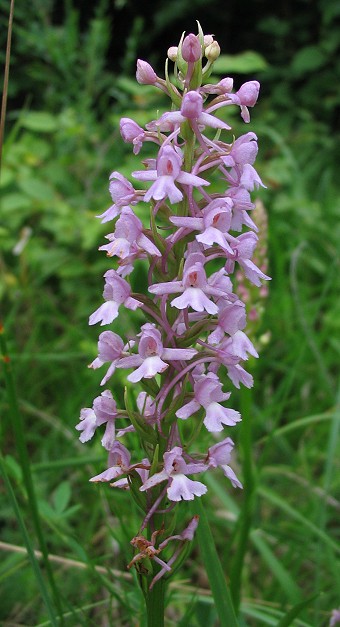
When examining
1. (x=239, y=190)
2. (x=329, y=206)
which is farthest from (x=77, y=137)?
(x=239, y=190)

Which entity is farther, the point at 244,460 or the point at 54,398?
the point at 54,398

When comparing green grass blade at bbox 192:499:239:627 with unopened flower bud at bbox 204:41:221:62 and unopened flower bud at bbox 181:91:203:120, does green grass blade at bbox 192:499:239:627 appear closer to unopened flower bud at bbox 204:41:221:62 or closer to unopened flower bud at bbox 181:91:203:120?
unopened flower bud at bbox 181:91:203:120

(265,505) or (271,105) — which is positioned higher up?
(271,105)

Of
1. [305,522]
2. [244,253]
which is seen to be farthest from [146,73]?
[305,522]

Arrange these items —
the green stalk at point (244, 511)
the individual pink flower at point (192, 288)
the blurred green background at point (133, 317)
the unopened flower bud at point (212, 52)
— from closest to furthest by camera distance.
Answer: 1. the individual pink flower at point (192, 288)
2. the unopened flower bud at point (212, 52)
3. the green stalk at point (244, 511)
4. the blurred green background at point (133, 317)

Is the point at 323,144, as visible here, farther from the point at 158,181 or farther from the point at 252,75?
the point at 158,181

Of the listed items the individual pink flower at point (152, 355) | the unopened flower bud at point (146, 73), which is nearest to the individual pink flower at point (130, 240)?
the individual pink flower at point (152, 355)

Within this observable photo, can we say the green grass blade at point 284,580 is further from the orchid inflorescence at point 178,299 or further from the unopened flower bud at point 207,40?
the unopened flower bud at point 207,40
